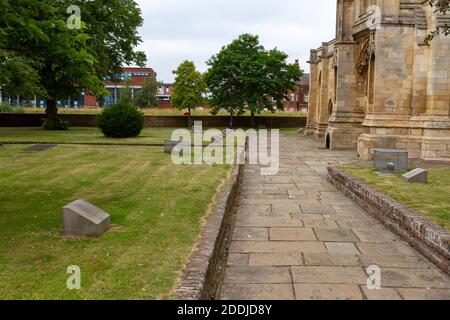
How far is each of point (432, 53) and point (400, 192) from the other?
8.51m

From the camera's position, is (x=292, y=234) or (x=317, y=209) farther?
(x=317, y=209)

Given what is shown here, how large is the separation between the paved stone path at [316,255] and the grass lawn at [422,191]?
0.70 meters

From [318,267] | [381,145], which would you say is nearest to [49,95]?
[381,145]

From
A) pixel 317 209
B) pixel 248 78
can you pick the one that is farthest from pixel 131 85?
pixel 317 209

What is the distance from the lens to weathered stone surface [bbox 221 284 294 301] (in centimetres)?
495

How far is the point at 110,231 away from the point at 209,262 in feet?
6.80

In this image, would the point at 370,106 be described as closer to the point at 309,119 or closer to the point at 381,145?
the point at 381,145

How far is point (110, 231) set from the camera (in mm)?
6746

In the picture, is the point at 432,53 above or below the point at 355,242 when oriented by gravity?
above

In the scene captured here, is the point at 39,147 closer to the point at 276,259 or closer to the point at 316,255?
the point at 276,259

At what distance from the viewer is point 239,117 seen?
48281mm

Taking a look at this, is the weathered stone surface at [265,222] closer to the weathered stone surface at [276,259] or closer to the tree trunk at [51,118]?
the weathered stone surface at [276,259]

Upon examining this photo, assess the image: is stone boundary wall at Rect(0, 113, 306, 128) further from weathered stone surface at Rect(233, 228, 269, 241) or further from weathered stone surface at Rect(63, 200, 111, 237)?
weathered stone surface at Rect(63, 200, 111, 237)
